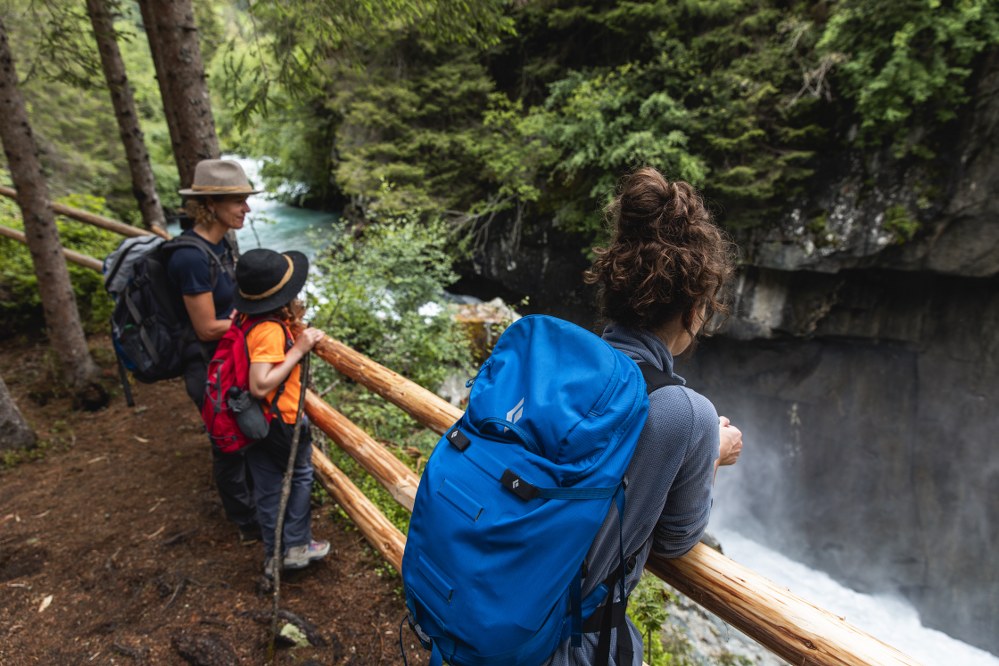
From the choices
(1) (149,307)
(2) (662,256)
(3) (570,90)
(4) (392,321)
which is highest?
(3) (570,90)

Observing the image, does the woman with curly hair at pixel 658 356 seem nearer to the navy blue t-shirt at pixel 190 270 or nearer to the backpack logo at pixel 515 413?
the backpack logo at pixel 515 413

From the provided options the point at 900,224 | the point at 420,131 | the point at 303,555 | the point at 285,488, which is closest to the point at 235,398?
the point at 285,488

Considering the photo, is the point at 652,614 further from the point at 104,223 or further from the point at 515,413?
the point at 104,223

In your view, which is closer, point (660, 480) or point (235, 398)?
point (660, 480)

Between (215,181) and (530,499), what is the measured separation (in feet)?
9.30

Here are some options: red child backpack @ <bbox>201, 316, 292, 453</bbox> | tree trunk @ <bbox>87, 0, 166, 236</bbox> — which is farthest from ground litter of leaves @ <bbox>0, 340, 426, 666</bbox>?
tree trunk @ <bbox>87, 0, 166, 236</bbox>

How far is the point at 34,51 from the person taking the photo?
34.2 feet

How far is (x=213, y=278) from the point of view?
9.89 ft

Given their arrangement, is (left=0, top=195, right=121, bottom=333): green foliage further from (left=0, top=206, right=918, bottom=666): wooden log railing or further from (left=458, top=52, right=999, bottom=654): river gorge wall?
(left=458, top=52, right=999, bottom=654): river gorge wall

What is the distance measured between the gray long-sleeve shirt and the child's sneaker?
7.16ft

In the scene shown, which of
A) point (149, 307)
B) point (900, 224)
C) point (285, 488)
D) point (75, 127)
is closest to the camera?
point (285, 488)

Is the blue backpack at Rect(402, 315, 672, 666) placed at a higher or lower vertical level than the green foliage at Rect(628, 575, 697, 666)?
higher

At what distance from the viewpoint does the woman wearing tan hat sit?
285 centimetres

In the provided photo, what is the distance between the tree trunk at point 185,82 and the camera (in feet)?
12.3
